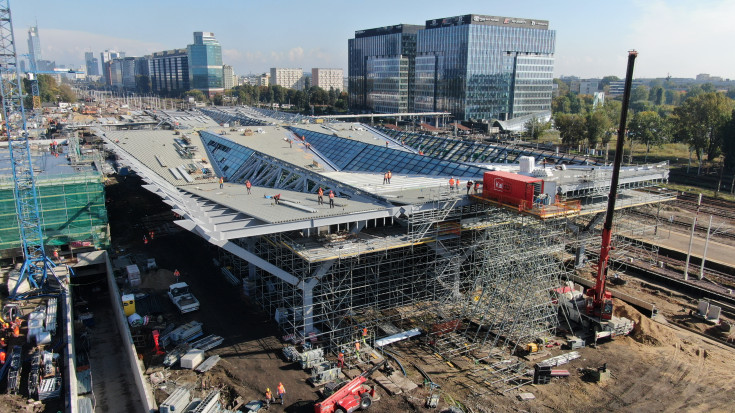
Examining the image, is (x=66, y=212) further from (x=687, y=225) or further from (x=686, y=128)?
(x=686, y=128)

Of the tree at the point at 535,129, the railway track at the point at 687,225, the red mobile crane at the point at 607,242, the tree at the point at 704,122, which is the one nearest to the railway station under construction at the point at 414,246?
the red mobile crane at the point at 607,242

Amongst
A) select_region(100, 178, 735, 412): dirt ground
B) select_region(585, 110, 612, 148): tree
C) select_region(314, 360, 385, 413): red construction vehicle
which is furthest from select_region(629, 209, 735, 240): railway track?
select_region(314, 360, 385, 413): red construction vehicle

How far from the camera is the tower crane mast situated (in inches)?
1417

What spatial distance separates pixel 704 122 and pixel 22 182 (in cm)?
8662

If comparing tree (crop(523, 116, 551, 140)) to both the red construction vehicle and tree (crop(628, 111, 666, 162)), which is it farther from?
the red construction vehicle

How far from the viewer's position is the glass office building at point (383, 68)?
137 m

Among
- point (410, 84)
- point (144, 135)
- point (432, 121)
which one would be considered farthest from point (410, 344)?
point (410, 84)

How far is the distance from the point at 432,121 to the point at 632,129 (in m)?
49.7

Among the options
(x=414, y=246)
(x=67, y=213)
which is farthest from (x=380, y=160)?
(x=67, y=213)

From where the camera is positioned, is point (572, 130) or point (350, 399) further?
point (572, 130)

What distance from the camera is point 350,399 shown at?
23422 mm

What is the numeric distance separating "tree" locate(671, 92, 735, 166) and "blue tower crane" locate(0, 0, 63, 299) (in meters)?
83.8

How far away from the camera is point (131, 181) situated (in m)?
63.8

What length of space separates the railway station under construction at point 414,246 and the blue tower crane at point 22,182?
886cm
